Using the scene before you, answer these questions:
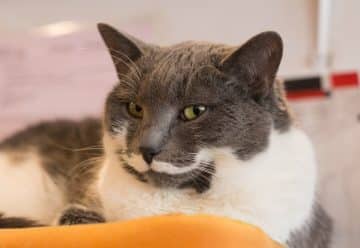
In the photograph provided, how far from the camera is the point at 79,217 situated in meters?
0.94

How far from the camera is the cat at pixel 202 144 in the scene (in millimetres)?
867

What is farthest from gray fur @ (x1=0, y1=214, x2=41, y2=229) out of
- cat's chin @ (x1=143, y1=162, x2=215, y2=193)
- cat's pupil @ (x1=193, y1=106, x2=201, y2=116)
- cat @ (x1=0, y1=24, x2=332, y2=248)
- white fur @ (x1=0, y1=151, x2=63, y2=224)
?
cat's pupil @ (x1=193, y1=106, x2=201, y2=116)

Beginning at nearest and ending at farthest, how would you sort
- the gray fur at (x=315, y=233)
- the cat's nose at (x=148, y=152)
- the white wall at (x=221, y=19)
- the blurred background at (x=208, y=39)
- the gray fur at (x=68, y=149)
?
the cat's nose at (x=148, y=152), the gray fur at (x=315, y=233), the gray fur at (x=68, y=149), the blurred background at (x=208, y=39), the white wall at (x=221, y=19)

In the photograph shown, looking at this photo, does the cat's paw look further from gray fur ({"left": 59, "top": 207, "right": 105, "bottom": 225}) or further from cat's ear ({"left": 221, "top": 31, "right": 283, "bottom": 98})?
cat's ear ({"left": 221, "top": 31, "right": 283, "bottom": 98})

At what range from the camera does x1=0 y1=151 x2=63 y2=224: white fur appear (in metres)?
1.15

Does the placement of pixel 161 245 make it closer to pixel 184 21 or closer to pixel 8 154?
pixel 8 154

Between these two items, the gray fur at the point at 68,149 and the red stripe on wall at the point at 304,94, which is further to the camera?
the red stripe on wall at the point at 304,94

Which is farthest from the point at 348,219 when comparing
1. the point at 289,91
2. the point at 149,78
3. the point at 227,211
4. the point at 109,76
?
the point at 109,76

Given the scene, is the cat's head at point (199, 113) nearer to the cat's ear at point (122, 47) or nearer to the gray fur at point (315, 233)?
the cat's ear at point (122, 47)

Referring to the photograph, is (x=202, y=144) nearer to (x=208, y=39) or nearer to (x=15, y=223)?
(x=15, y=223)

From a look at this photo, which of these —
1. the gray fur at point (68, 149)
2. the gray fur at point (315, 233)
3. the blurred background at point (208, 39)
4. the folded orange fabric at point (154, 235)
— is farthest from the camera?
the blurred background at point (208, 39)

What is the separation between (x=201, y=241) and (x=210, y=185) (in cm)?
19

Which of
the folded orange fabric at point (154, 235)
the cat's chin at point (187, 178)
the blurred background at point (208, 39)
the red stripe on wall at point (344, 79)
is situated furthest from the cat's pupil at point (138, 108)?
the red stripe on wall at point (344, 79)

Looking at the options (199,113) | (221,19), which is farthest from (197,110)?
(221,19)
